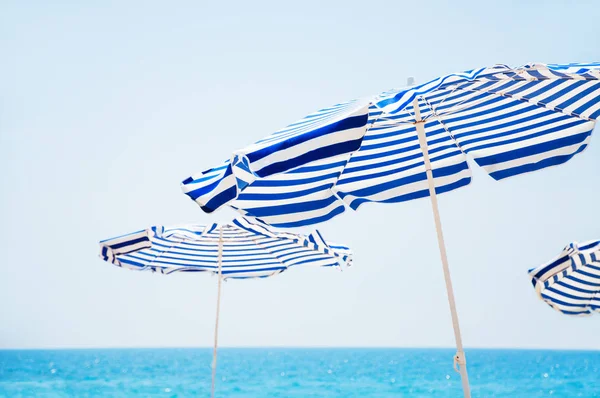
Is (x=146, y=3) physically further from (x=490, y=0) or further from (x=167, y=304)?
(x=167, y=304)

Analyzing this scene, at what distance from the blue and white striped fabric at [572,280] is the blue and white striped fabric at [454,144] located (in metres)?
1.27

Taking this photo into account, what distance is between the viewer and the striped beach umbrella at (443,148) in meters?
2.54

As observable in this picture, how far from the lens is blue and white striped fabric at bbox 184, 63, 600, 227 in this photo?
2.60 meters

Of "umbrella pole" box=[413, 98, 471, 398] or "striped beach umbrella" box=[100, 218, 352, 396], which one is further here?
"striped beach umbrella" box=[100, 218, 352, 396]

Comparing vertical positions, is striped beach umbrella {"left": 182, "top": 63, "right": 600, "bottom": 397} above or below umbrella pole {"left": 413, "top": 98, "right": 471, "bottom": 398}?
above

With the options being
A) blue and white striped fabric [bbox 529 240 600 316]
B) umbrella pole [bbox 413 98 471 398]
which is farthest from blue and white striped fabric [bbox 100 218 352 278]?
umbrella pole [bbox 413 98 471 398]

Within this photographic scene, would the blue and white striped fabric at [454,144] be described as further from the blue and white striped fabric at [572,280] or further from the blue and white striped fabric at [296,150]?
the blue and white striped fabric at [572,280]

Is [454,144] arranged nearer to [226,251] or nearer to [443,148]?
[443,148]

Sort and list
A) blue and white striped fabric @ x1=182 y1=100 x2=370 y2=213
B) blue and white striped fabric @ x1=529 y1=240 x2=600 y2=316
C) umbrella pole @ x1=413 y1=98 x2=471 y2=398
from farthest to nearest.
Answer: blue and white striped fabric @ x1=529 y1=240 x2=600 y2=316 < umbrella pole @ x1=413 y1=98 x2=471 y2=398 < blue and white striped fabric @ x1=182 y1=100 x2=370 y2=213

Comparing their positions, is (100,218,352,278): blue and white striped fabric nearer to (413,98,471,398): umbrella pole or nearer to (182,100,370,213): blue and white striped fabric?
(413,98,471,398): umbrella pole

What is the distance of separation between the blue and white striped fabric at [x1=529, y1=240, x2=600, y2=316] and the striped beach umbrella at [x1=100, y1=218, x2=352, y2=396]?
5.09 feet

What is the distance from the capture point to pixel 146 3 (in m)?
20.5

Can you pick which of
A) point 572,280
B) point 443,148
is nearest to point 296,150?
point 443,148

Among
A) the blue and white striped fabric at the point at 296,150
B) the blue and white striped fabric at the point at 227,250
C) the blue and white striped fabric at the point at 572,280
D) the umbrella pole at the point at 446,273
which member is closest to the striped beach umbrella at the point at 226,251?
the blue and white striped fabric at the point at 227,250
